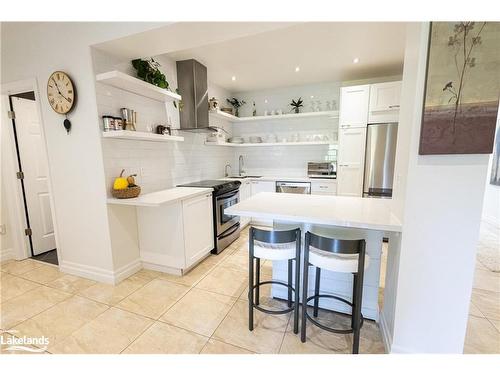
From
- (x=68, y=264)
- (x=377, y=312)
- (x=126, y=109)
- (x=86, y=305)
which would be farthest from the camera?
(x=68, y=264)

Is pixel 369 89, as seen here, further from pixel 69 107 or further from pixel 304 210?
pixel 69 107

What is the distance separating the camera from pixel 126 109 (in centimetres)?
244

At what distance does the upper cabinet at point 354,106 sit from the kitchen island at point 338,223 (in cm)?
202

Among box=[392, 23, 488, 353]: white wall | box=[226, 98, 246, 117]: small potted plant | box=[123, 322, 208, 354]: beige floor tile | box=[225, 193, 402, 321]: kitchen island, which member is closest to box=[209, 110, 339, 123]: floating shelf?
box=[226, 98, 246, 117]: small potted plant

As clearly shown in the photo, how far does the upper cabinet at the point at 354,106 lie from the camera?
141 inches

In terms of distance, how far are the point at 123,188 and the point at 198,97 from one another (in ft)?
5.79

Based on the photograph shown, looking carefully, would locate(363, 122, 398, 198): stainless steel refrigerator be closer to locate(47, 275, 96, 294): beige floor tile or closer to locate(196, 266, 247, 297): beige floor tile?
locate(196, 266, 247, 297): beige floor tile

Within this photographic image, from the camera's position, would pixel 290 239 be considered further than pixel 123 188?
No

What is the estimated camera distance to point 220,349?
1595 millimetres

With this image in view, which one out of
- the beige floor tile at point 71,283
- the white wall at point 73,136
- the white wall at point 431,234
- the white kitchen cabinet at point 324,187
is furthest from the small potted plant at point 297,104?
the beige floor tile at point 71,283

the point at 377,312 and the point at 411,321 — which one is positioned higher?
the point at 411,321

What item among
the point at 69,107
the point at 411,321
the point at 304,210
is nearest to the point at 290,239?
the point at 304,210

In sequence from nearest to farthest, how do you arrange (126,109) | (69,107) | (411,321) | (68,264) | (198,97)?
1. (411,321)
2. (69,107)
3. (126,109)
4. (68,264)
5. (198,97)

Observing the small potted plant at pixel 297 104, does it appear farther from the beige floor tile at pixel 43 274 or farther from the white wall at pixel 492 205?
the beige floor tile at pixel 43 274
